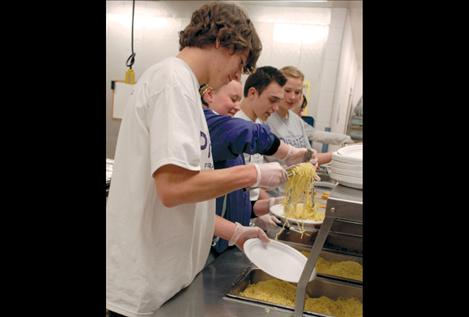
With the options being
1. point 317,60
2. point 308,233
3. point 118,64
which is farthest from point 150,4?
point 308,233

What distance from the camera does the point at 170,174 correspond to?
1.09 meters

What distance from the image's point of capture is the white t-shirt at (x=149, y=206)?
113 centimetres

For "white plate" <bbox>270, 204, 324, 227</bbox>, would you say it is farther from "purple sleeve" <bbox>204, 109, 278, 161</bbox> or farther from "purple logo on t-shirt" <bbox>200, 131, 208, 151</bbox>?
"purple logo on t-shirt" <bbox>200, 131, 208, 151</bbox>

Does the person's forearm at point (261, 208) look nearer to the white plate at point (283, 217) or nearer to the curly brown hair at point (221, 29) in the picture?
the white plate at point (283, 217)

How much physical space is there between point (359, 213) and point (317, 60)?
4273 mm

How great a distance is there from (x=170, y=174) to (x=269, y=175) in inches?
17.1

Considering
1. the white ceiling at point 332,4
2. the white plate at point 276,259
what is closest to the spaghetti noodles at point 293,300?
the white plate at point 276,259

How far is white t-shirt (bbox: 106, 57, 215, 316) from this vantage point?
3.72 ft

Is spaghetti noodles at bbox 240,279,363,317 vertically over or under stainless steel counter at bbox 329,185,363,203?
under

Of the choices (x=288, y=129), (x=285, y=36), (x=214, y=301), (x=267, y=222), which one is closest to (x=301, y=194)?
(x=267, y=222)

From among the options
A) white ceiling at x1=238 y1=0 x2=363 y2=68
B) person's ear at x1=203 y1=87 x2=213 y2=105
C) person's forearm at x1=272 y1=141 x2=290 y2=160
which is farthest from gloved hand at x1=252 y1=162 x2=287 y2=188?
white ceiling at x1=238 y1=0 x2=363 y2=68

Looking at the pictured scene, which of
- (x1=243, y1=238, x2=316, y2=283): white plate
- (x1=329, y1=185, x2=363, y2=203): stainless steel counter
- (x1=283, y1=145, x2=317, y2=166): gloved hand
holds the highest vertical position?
(x1=329, y1=185, x2=363, y2=203): stainless steel counter

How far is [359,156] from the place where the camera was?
1.39 m

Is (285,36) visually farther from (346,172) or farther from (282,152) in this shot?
(346,172)
